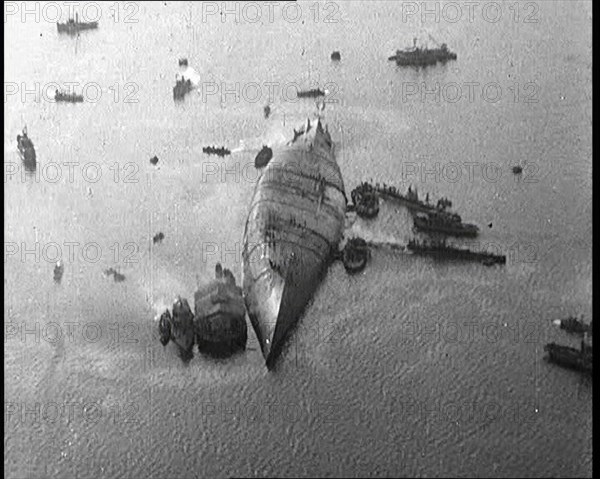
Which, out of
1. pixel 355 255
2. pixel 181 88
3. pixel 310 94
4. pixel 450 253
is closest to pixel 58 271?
pixel 355 255

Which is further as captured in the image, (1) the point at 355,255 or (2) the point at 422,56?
(2) the point at 422,56

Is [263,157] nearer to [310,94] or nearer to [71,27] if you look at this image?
[310,94]

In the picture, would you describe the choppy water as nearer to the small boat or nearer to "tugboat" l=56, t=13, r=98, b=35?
the small boat

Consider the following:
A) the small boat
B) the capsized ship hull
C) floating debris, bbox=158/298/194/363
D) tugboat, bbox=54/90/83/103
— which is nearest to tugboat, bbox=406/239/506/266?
the capsized ship hull

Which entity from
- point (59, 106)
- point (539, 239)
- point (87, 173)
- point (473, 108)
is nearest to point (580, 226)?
point (539, 239)

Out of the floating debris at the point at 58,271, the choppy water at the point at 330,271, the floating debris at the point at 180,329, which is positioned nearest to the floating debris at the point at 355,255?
the choppy water at the point at 330,271

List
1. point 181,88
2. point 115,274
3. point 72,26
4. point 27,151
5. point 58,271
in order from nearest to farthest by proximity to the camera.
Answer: point 115,274 → point 58,271 → point 27,151 → point 181,88 → point 72,26
